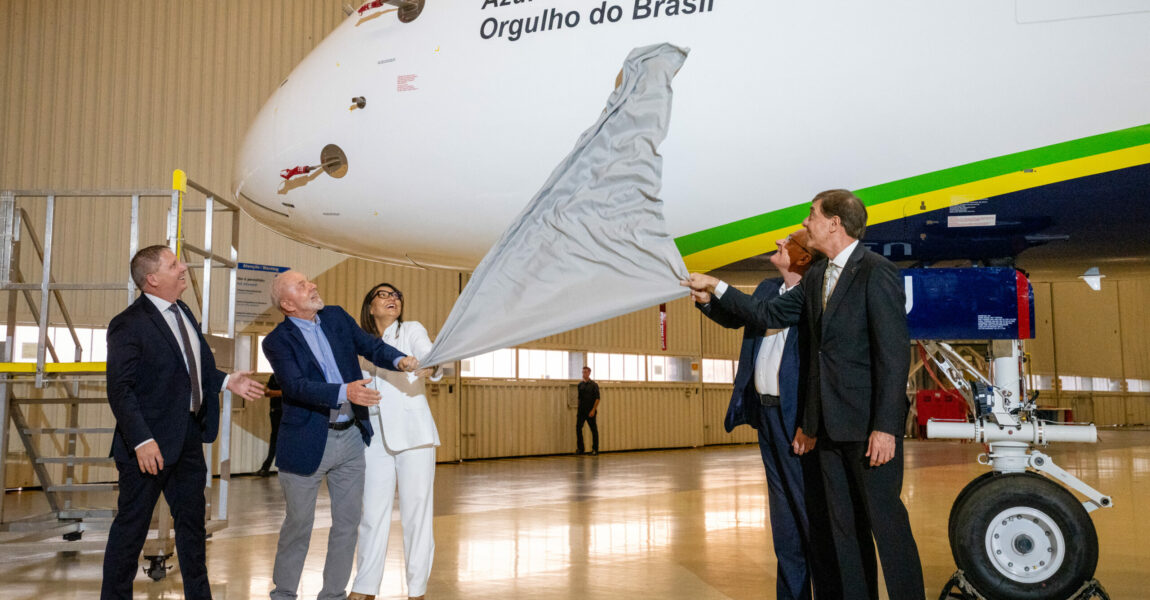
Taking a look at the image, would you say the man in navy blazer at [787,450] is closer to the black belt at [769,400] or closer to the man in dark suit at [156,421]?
the black belt at [769,400]

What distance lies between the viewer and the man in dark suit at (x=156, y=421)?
3.49m

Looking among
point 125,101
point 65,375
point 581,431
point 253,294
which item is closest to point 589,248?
point 65,375

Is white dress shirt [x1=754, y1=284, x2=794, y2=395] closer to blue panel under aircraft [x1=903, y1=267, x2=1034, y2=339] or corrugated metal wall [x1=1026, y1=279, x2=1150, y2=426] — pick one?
blue panel under aircraft [x1=903, y1=267, x2=1034, y2=339]

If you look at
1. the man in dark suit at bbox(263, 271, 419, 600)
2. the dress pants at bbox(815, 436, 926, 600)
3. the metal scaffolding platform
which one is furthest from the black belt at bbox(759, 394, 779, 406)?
the metal scaffolding platform

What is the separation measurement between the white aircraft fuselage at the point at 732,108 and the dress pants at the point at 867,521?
113 cm

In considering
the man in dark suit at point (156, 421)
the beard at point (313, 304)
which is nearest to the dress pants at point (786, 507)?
the beard at point (313, 304)

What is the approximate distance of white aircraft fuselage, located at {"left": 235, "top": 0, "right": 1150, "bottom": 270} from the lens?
3.34 metres

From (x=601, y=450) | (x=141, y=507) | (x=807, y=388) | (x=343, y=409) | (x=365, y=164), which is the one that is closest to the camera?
(x=807, y=388)

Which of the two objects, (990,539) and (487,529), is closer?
(990,539)

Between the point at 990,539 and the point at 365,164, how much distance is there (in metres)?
3.27

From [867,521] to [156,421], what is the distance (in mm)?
2744

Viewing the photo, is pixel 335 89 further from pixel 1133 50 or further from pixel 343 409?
pixel 1133 50

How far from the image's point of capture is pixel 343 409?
A: 154 inches

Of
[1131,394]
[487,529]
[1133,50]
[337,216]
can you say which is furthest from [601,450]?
[1131,394]
